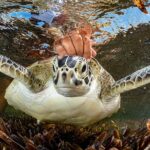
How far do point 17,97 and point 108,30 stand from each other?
10.3 ft

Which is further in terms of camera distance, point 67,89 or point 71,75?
point 67,89

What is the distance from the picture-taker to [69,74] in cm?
361

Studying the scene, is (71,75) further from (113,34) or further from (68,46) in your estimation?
(113,34)

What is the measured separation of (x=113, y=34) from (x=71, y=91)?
13.5 ft

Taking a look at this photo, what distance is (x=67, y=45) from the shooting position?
3.91 m

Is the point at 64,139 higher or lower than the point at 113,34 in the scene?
higher

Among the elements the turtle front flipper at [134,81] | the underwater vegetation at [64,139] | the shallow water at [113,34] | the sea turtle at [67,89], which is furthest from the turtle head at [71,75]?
the shallow water at [113,34]

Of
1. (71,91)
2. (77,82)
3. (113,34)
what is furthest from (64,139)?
(113,34)

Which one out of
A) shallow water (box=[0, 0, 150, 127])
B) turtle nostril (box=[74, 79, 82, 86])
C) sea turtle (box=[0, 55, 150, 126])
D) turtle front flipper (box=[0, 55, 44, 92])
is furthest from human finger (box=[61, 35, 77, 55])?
shallow water (box=[0, 0, 150, 127])

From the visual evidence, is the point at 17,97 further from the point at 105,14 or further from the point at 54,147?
the point at 105,14

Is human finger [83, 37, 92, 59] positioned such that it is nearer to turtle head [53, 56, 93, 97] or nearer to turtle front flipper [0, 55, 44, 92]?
turtle head [53, 56, 93, 97]

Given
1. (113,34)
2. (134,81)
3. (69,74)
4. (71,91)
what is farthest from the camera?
(113,34)

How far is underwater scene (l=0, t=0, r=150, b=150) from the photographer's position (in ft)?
12.2

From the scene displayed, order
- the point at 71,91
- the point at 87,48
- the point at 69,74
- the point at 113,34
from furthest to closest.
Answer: the point at 113,34 < the point at 87,48 < the point at 71,91 < the point at 69,74
